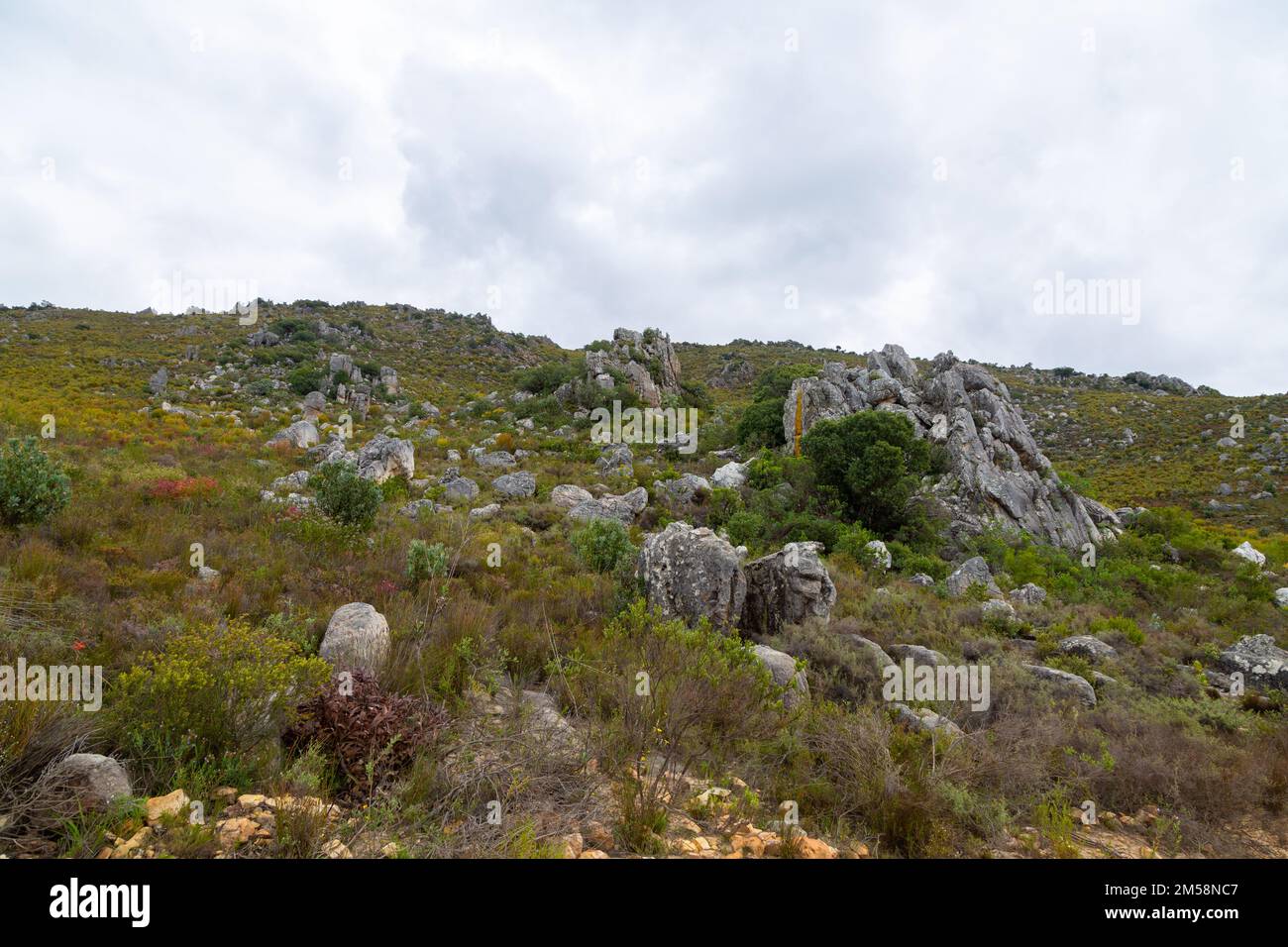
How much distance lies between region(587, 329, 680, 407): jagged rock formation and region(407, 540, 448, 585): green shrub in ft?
69.2

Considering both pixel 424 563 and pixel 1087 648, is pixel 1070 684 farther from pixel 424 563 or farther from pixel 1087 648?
pixel 424 563

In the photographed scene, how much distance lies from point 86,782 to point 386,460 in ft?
42.0

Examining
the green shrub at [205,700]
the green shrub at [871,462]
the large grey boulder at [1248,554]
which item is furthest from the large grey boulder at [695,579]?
the large grey boulder at [1248,554]

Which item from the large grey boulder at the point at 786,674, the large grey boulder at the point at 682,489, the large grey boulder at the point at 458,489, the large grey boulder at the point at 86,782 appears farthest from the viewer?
the large grey boulder at the point at 682,489

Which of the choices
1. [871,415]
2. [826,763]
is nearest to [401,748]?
[826,763]

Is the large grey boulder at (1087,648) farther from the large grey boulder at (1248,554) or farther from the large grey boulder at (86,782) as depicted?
the large grey boulder at (86,782)

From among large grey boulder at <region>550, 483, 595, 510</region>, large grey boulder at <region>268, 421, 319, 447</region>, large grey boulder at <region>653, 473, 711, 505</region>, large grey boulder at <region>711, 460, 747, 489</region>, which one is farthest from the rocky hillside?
large grey boulder at <region>550, 483, 595, 510</region>

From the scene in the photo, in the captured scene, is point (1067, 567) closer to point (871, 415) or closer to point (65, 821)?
point (871, 415)

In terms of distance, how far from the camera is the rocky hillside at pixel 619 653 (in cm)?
295

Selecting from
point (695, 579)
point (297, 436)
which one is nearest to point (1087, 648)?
point (695, 579)

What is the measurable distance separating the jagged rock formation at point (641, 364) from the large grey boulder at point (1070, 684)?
23.1m

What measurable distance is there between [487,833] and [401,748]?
0.94 m
